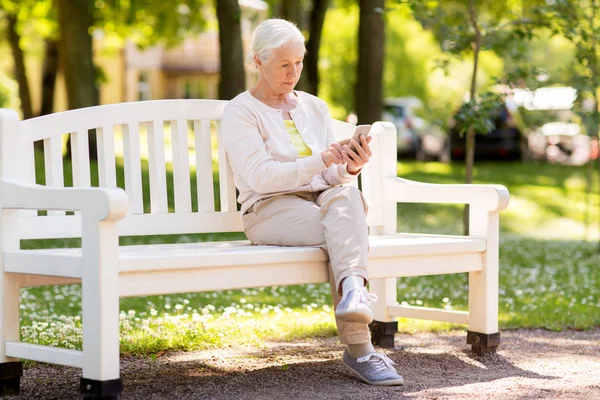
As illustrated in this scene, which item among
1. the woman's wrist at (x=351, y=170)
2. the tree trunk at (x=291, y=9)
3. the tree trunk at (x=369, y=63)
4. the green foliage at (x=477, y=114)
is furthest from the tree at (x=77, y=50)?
the woman's wrist at (x=351, y=170)

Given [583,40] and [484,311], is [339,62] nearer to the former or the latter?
[583,40]

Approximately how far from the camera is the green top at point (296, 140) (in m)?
5.05

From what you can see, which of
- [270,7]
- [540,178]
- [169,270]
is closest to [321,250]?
[169,270]

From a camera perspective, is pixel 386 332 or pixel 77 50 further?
pixel 77 50

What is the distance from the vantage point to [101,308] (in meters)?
4.06

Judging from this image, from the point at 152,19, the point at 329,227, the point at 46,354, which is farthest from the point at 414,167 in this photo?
the point at 46,354

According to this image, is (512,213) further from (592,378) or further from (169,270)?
(169,270)

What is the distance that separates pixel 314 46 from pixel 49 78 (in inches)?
294

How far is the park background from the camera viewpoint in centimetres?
660

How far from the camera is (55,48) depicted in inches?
819

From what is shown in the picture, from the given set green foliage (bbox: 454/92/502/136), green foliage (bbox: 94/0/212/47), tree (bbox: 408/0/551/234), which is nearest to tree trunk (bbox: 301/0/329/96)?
green foliage (bbox: 94/0/212/47)

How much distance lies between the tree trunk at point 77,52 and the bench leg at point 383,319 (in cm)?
931

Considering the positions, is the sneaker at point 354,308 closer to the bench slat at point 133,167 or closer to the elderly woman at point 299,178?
the elderly woman at point 299,178

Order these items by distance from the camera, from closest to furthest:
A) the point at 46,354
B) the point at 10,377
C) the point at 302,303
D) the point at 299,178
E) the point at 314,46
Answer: the point at 46,354 → the point at 10,377 → the point at 299,178 → the point at 302,303 → the point at 314,46
